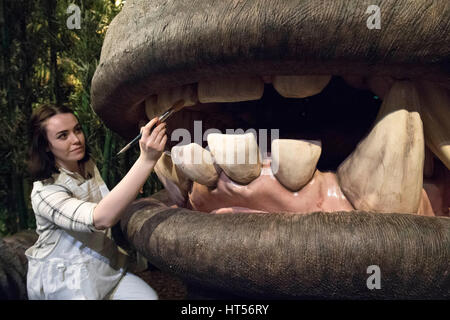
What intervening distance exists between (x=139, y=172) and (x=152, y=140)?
0.21ft

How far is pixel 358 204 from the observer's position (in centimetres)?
72

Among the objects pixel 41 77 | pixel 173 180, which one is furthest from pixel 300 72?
pixel 41 77

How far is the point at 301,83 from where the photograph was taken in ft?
2.31

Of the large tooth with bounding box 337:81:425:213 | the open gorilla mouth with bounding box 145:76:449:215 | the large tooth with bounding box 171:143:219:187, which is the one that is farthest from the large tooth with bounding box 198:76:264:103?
the large tooth with bounding box 337:81:425:213

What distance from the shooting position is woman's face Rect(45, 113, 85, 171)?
36.0 inches

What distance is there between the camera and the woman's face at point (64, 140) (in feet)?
3.00

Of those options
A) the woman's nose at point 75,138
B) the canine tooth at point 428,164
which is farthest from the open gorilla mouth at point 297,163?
the woman's nose at point 75,138

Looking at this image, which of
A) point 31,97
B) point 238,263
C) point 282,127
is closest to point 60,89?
point 31,97

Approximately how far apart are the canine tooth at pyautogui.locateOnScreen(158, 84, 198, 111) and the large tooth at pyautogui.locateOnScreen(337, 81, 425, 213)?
343 mm

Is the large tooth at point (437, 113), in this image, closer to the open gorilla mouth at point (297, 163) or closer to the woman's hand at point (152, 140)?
the open gorilla mouth at point (297, 163)

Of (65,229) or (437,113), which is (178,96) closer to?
(65,229)

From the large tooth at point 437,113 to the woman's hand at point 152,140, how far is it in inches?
18.2

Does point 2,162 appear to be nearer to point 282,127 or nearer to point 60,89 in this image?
point 60,89
